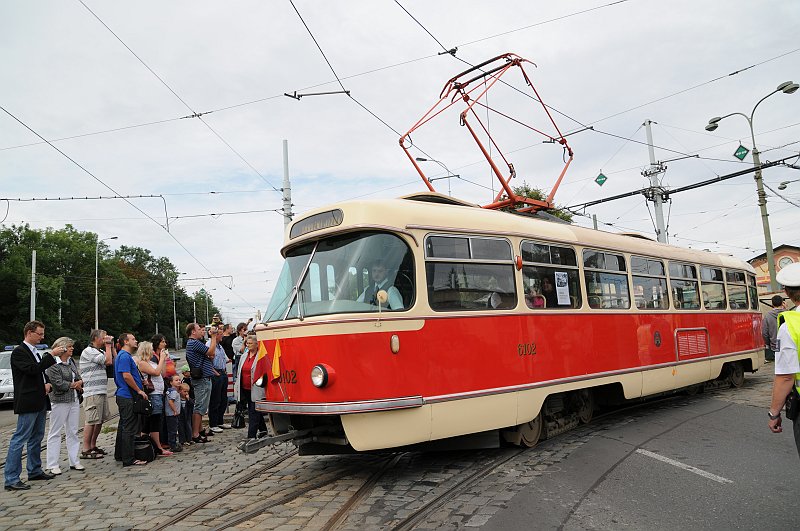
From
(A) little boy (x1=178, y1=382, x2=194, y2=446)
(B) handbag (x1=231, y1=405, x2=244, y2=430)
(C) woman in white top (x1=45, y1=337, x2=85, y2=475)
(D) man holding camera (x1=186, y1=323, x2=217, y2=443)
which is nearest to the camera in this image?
(C) woman in white top (x1=45, y1=337, x2=85, y2=475)

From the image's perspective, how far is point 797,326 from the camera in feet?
12.8

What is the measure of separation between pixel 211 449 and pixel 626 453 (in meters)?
5.84

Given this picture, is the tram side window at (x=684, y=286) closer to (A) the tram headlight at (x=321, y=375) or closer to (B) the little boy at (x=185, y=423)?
(A) the tram headlight at (x=321, y=375)

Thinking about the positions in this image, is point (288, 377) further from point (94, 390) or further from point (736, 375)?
point (736, 375)

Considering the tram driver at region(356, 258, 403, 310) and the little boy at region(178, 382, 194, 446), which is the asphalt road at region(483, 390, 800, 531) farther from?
the little boy at region(178, 382, 194, 446)

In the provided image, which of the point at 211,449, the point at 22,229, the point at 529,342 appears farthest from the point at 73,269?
the point at 529,342

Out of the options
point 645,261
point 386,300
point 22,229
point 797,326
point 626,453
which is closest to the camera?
point 797,326

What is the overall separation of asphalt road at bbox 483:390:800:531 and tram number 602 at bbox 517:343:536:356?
1.29 metres

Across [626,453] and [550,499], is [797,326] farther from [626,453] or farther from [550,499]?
[626,453]

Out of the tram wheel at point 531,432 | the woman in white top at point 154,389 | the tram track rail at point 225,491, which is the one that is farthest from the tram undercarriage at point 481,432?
the woman in white top at point 154,389

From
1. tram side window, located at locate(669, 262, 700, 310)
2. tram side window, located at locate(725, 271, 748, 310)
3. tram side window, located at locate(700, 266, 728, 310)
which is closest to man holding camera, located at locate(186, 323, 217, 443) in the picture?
tram side window, located at locate(669, 262, 700, 310)

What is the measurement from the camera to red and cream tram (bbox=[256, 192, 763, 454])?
19.2 ft

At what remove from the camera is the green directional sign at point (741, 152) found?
829 inches

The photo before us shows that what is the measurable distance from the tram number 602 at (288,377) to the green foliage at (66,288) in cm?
4862
